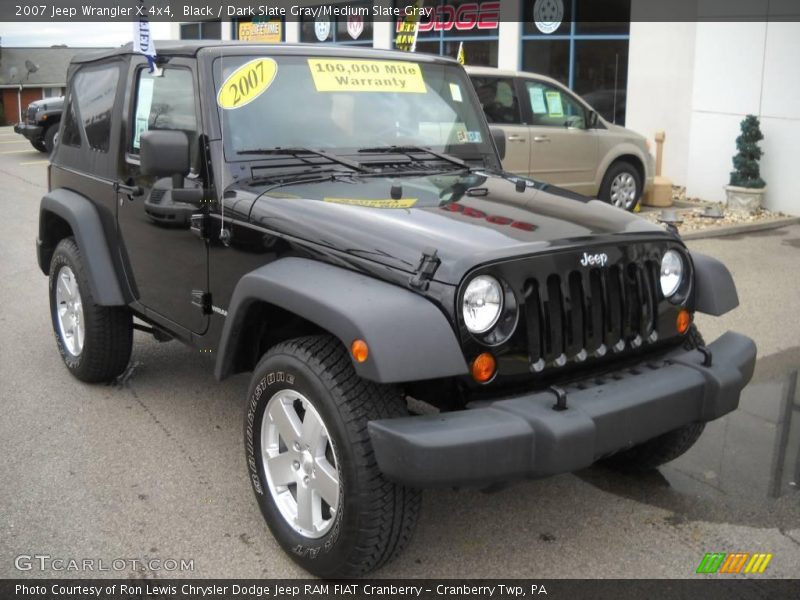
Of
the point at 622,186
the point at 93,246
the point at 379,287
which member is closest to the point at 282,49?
the point at 93,246

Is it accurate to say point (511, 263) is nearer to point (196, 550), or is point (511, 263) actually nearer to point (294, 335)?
point (294, 335)

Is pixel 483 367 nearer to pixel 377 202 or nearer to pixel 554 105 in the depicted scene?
pixel 377 202

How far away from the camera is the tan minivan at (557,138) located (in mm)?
10320

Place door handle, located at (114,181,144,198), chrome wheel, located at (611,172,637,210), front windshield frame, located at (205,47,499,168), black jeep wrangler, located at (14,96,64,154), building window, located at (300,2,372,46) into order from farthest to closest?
building window, located at (300,2,372,46) < black jeep wrangler, located at (14,96,64,154) < chrome wheel, located at (611,172,637,210) < door handle, located at (114,181,144,198) < front windshield frame, located at (205,47,499,168)

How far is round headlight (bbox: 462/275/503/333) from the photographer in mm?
3000

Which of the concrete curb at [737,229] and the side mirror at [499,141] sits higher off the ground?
the side mirror at [499,141]

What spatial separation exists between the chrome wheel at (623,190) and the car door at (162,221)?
771cm

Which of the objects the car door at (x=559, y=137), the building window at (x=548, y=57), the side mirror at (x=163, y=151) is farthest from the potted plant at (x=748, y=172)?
the side mirror at (x=163, y=151)

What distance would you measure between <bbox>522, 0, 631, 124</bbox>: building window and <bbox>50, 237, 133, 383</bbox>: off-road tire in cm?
1091

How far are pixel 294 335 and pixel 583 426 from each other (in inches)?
52.2

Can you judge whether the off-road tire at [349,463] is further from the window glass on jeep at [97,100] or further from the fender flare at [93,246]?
the window glass on jeep at [97,100]

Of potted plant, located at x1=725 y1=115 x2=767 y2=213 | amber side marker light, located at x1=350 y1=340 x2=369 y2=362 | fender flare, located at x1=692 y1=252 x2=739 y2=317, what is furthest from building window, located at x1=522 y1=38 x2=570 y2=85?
amber side marker light, located at x1=350 y1=340 x2=369 y2=362

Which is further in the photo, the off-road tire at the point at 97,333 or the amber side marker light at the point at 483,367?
the off-road tire at the point at 97,333

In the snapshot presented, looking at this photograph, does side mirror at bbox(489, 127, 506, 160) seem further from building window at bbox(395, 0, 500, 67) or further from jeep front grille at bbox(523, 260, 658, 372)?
building window at bbox(395, 0, 500, 67)
